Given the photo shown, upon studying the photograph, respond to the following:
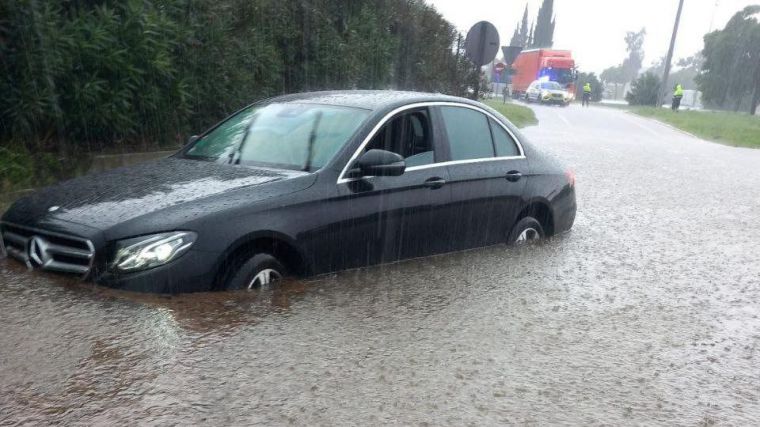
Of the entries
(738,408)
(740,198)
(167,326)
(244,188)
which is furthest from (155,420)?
(740,198)

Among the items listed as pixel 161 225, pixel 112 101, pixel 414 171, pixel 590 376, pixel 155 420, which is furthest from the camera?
pixel 112 101

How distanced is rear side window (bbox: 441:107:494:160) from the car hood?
1613mm

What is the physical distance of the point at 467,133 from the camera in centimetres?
628

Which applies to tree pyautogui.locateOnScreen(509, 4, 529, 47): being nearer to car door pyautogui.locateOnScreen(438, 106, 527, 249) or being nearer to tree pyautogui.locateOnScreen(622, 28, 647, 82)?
tree pyautogui.locateOnScreen(622, 28, 647, 82)

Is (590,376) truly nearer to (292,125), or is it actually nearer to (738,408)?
(738,408)

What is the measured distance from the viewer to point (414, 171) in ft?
18.7

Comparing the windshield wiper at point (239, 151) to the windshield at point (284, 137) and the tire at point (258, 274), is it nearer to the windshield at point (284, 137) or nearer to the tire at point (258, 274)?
the windshield at point (284, 137)

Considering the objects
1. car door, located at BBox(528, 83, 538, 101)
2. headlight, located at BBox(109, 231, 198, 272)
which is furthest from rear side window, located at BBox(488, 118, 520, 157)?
car door, located at BBox(528, 83, 538, 101)

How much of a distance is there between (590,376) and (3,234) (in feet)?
12.8

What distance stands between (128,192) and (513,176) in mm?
3392

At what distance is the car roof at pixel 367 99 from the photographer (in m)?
5.79

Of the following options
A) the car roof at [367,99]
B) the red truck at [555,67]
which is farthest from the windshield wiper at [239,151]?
the red truck at [555,67]

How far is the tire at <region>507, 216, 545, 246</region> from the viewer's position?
666 centimetres

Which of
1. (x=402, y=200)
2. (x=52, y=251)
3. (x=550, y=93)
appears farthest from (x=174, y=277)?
(x=550, y=93)
